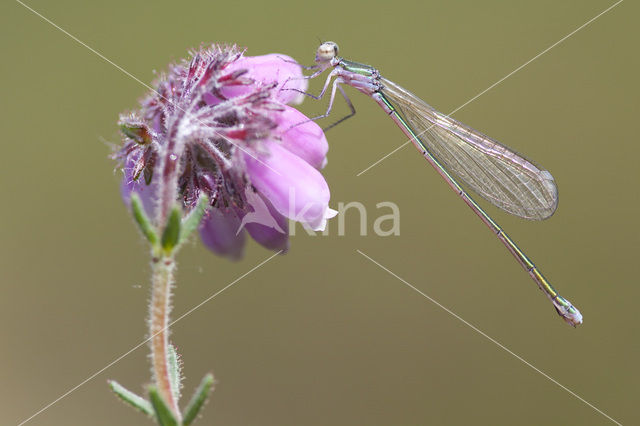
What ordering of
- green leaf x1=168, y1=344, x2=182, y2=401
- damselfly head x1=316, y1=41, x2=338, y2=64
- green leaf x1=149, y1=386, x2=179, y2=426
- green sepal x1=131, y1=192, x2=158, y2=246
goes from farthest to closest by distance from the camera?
damselfly head x1=316, y1=41, x2=338, y2=64, green leaf x1=168, y1=344, x2=182, y2=401, green sepal x1=131, y1=192, x2=158, y2=246, green leaf x1=149, y1=386, x2=179, y2=426

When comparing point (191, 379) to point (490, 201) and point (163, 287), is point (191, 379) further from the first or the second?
point (163, 287)

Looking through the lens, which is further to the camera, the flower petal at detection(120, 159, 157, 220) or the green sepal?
the flower petal at detection(120, 159, 157, 220)

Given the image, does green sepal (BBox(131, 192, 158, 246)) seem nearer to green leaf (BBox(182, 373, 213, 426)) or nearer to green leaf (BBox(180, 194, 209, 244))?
green leaf (BBox(180, 194, 209, 244))

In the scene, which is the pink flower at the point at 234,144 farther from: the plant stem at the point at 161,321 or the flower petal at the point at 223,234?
the plant stem at the point at 161,321

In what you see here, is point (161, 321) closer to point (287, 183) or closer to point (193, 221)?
point (193, 221)

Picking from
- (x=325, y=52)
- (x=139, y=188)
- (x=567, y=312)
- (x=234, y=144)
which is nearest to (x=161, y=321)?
(x=234, y=144)

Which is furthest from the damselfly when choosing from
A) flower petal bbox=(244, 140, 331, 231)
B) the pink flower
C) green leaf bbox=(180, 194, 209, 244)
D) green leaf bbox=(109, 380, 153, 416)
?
green leaf bbox=(109, 380, 153, 416)
